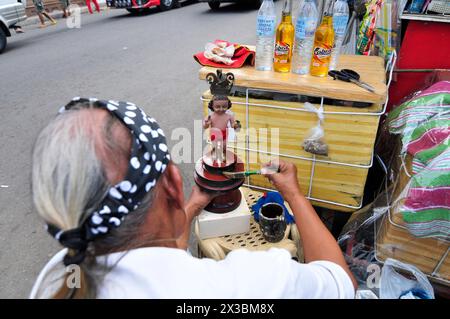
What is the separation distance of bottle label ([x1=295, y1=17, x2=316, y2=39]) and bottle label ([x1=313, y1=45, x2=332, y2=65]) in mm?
66

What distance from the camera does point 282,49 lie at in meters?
1.20

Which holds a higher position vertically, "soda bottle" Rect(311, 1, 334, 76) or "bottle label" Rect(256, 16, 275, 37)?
"bottle label" Rect(256, 16, 275, 37)

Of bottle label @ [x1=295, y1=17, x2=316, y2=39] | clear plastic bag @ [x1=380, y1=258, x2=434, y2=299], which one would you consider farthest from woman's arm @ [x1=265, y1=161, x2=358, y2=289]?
bottle label @ [x1=295, y1=17, x2=316, y2=39]

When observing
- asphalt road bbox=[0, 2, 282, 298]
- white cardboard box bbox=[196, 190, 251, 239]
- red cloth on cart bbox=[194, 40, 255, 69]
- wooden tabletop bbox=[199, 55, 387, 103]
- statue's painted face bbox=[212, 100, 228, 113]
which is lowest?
asphalt road bbox=[0, 2, 282, 298]

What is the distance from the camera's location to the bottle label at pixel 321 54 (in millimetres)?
1158

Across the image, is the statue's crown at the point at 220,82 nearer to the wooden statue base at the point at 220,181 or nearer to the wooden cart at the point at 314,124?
the wooden cart at the point at 314,124

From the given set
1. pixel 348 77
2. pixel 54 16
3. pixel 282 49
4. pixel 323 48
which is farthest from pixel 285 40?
pixel 54 16

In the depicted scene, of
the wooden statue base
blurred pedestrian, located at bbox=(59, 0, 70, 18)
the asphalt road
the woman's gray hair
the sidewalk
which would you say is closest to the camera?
the woman's gray hair

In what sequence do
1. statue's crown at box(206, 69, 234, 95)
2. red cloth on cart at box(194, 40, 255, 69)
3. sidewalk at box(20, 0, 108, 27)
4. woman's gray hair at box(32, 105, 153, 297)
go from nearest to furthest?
woman's gray hair at box(32, 105, 153, 297)
statue's crown at box(206, 69, 234, 95)
red cloth on cart at box(194, 40, 255, 69)
sidewalk at box(20, 0, 108, 27)

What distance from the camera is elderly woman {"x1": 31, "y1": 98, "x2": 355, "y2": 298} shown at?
23.1 inches

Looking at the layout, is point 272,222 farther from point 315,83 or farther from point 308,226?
point 315,83

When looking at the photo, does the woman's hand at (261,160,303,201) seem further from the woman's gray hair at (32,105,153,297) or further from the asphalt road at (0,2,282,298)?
the asphalt road at (0,2,282,298)

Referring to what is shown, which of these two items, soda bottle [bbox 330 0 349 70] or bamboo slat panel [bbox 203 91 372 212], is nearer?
bamboo slat panel [bbox 203 91 372 212]

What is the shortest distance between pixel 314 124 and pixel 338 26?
498mm
